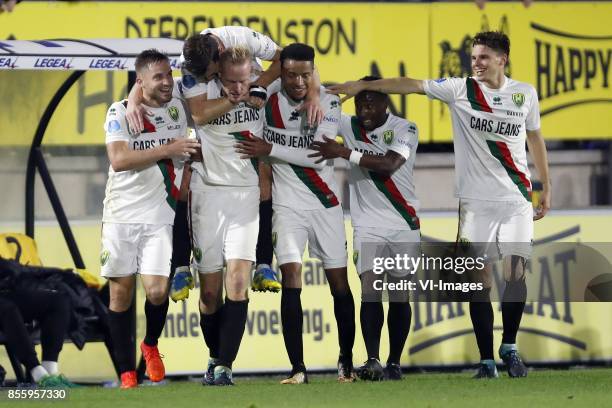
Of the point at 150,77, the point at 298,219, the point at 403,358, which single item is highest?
the point at 150,77

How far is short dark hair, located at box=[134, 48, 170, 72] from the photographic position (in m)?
10.9

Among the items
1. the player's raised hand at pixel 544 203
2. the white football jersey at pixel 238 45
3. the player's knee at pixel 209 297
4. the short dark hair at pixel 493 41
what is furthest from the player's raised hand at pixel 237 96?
the player's raised hand at pixel 544 203

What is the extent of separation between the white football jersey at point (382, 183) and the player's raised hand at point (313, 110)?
53cm

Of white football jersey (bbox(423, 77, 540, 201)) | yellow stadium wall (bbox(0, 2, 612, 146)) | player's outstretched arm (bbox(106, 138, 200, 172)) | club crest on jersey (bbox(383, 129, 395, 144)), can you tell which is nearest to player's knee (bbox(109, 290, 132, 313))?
player's outstretched arm (bbox(106, 138, 200, 172))

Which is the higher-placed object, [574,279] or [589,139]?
[589,139]

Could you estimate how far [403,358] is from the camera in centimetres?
1338

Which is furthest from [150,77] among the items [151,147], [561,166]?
[561,166]

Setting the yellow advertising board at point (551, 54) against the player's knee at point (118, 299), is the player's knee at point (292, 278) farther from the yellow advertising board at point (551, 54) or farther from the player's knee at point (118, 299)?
the yellow advertising board at point (551, 54)

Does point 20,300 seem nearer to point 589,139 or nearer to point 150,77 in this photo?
point 150,77

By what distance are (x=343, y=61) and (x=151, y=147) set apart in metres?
5.08

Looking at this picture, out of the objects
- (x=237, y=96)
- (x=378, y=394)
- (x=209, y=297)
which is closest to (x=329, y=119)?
(x=237, y=96)

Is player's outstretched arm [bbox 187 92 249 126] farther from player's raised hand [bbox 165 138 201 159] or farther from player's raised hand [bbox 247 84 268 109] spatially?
player's raised hand [bbox 165 138 201 159]

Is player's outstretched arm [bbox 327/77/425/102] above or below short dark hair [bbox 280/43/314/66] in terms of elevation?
below

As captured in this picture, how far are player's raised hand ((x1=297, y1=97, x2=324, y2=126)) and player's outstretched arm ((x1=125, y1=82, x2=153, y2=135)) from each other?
1.02 meters
